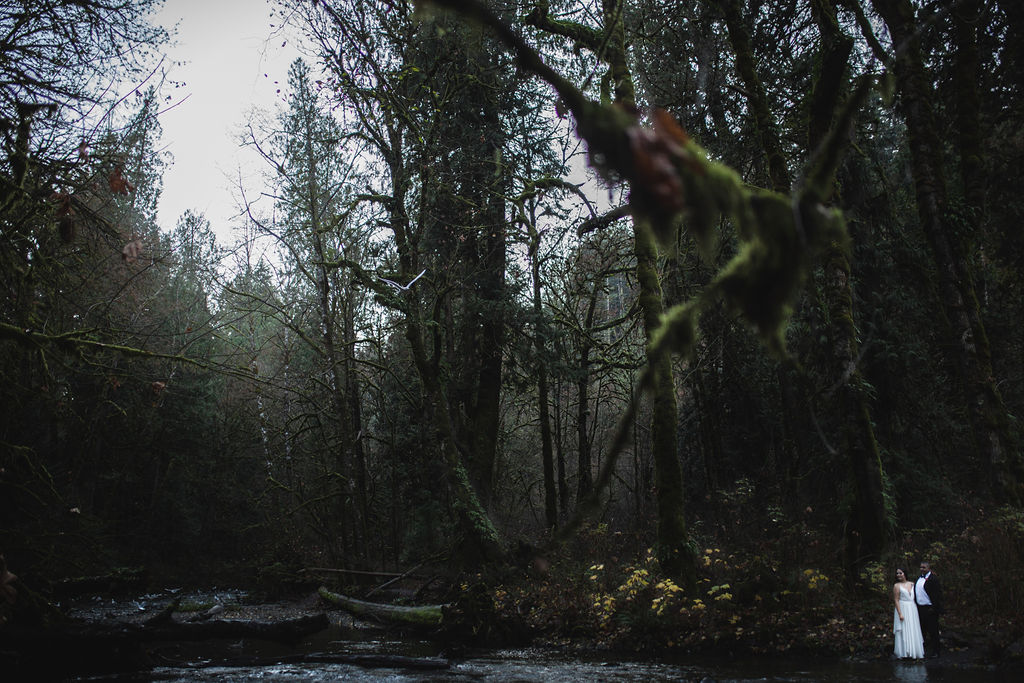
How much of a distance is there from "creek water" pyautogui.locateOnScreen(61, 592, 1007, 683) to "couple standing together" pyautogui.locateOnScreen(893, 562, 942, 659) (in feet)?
0.96

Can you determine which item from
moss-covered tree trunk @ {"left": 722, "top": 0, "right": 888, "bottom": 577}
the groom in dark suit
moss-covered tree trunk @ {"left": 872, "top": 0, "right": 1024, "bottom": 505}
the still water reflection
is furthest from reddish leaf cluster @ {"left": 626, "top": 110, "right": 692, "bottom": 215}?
moss-covered tree trunk @ {"left": 872, "top": 0, "right": 1024, "bottom": 505}

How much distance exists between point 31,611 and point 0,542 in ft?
3.11

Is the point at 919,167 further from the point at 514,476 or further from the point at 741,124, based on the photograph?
the point at 514,476

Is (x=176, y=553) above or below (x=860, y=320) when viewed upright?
below

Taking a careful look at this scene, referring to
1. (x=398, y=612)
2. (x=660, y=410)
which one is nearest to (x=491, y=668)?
(x=398, y=612)

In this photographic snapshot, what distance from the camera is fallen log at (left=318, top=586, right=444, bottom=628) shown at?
43.9 feet

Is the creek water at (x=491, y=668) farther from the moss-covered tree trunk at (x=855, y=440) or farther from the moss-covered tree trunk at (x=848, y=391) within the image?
the moss-covered tree trunk at (x=848, y=391)

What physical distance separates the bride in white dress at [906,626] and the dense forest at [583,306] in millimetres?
1163

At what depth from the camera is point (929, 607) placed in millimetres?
9289

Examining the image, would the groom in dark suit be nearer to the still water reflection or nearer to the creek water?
the creek water

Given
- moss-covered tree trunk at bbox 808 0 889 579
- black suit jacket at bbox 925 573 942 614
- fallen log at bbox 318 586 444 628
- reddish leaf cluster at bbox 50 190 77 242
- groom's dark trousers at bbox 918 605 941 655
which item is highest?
reddish leaf cluster at bbox 50 190 77 242

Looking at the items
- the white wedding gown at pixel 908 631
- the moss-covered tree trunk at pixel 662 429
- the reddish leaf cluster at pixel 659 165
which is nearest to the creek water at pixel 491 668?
the white wedding gown at pixel 908 631

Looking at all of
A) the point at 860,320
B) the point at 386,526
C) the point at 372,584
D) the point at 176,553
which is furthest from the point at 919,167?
the point at 176,553

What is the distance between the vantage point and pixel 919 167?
11156 millimetres
